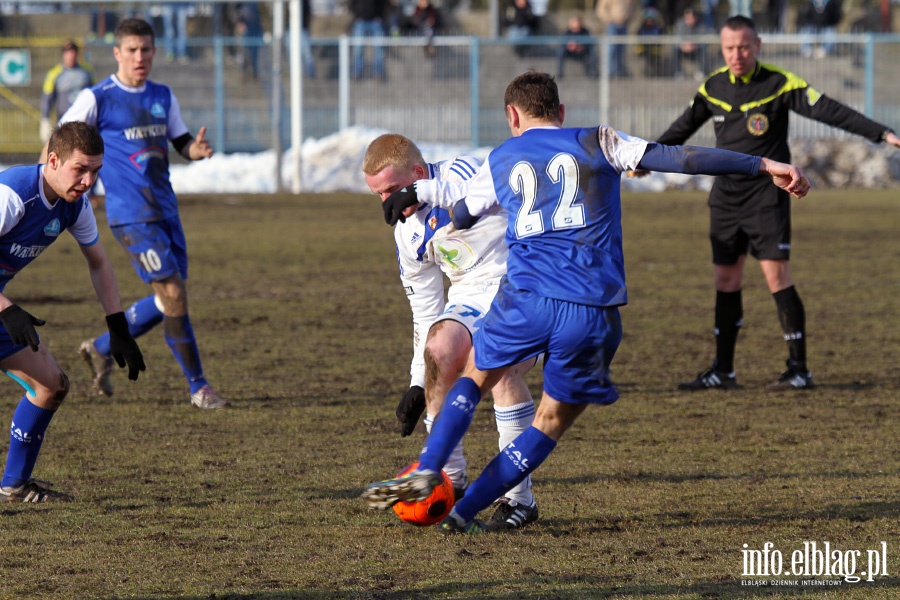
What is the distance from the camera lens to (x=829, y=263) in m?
14.4

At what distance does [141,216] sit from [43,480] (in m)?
2.28

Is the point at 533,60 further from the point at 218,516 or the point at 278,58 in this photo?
the point at 218,516

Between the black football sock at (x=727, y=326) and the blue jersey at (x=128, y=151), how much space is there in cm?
357

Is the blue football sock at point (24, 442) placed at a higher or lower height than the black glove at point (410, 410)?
lower

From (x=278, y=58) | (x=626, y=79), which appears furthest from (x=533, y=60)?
(x=278, y=58)

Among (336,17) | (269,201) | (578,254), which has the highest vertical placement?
(336,17)

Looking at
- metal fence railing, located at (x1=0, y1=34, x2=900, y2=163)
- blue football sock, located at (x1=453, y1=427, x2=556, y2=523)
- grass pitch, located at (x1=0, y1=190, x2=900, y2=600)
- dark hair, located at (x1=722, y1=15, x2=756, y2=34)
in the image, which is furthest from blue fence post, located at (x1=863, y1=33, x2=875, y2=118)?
blue football sock, located at (x1=453, y1=427, x2=556, y2=523)

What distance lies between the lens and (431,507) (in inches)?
196

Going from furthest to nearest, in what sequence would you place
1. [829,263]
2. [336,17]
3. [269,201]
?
[336,17] → [269,201] → [829,263]

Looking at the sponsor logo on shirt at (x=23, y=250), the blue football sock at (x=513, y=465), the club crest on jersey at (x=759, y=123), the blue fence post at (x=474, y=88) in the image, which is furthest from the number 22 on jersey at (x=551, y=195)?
the blue fence post at (x=474, y=88)

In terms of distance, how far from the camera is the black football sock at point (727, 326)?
8312mm

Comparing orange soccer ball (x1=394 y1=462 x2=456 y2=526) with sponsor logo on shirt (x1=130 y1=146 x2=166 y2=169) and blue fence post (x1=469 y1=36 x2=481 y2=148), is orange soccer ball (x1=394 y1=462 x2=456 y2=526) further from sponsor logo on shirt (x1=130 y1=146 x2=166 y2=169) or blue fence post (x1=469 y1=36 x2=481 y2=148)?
blue fence post (x1=469 y1=36 x2=481 y2=148)

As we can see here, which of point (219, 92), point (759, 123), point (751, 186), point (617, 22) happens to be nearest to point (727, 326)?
point (751, 186)

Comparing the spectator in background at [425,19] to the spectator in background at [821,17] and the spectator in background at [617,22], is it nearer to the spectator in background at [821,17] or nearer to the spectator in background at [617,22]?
the spectator in background at [617,22]
